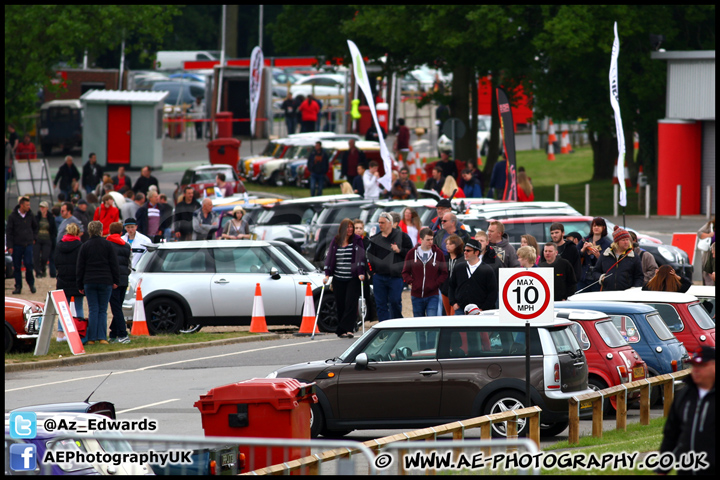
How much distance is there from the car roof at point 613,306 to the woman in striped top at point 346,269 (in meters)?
4.44

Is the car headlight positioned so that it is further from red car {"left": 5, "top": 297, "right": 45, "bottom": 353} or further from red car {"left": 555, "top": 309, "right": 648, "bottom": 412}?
red car {"left": 5, "top": 297, "right": 45, "bottom": 353}

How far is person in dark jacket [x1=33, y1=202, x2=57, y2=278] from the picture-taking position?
25734 mm

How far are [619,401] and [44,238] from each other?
17.1 metres

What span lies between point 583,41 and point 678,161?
4694 mm

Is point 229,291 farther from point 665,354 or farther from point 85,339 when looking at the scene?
point 665,354

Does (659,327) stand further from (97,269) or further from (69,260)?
(69,260)

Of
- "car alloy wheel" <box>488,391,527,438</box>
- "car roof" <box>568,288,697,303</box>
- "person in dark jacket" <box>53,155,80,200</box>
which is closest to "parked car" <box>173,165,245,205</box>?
"person in dark jacket" <box>53,155,80,200</box>

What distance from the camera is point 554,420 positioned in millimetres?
11734

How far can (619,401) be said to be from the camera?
1180cm

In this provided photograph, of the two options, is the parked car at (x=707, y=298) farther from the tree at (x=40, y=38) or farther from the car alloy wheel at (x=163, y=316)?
the tree at (x=40, y=38)

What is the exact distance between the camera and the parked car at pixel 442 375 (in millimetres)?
11641

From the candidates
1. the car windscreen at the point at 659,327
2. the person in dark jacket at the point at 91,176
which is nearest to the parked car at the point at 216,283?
the car windscreen at the point at 659,327

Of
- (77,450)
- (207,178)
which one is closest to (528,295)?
(77,450)

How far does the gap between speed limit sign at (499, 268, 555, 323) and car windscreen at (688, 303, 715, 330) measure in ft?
13.3
